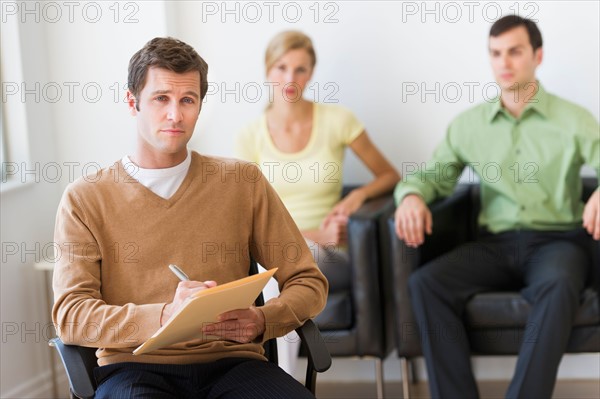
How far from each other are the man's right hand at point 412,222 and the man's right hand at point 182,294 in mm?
1308

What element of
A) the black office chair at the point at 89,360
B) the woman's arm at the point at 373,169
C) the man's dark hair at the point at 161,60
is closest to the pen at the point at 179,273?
the black office chair at the point at 89,360

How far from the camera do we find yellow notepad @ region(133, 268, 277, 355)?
6.23 ft

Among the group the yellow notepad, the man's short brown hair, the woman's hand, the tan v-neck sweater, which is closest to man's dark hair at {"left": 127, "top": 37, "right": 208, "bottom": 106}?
the man's short brown hair

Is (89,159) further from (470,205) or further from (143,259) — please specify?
(143,259)

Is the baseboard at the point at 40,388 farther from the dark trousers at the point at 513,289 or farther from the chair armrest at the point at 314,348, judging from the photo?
the chair armrest at the point at 314,348

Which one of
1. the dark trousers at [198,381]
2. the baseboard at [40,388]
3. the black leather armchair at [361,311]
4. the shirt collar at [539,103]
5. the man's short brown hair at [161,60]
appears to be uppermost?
the man's short brown hair at [161,60]

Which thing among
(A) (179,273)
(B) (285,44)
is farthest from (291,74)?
(A) (179,273)

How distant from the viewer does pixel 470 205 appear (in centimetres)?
378

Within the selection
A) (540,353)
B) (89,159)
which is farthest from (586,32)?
(89,159)

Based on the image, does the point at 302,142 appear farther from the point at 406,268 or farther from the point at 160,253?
the point at 160,253

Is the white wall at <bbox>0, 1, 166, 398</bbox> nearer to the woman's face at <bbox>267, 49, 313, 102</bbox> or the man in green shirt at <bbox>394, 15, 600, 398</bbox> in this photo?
the woman's face at <bbox>267, 49, 313, 102</bbox>

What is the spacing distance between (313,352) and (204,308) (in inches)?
13.2

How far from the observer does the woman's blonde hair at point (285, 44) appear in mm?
3686

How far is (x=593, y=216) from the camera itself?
10.6 feet
